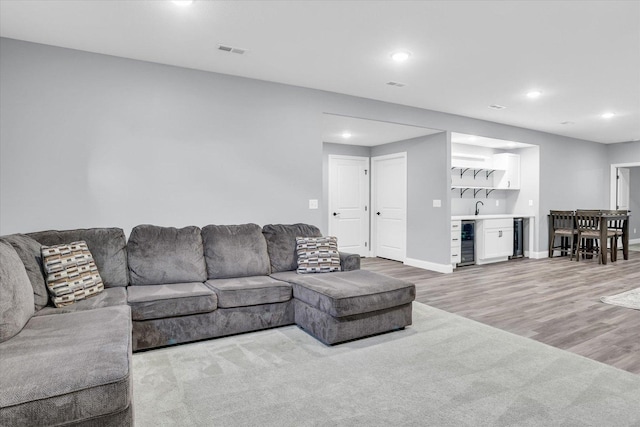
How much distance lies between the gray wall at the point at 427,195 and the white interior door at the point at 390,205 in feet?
0.57

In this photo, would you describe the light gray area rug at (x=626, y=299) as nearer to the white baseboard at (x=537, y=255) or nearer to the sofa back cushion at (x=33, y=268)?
the white baseboard at (x=537, y=255)

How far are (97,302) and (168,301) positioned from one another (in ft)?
1.53

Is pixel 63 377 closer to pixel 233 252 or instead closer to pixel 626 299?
pixel 233 252

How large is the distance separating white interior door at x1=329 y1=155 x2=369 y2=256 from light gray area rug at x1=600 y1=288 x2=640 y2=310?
4108 mm

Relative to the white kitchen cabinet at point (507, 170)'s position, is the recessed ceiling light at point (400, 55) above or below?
above

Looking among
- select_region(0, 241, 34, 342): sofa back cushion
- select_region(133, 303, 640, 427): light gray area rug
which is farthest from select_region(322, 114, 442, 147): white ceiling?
select_region(0, 241, 34, 342): sofa back cushion

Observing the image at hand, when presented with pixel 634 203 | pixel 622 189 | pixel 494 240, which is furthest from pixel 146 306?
pixel 634 203

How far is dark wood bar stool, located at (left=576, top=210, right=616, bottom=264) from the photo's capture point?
6629 mm

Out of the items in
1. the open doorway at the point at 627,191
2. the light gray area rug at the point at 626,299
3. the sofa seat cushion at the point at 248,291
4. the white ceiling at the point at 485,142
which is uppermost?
the white ceiling at the point at 485,142

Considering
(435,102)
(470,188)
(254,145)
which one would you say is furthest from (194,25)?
(470,188)

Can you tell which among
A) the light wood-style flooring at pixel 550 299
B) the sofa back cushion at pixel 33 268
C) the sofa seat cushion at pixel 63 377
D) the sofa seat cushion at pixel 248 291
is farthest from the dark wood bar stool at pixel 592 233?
the sofa back cushion at pixel 33 268

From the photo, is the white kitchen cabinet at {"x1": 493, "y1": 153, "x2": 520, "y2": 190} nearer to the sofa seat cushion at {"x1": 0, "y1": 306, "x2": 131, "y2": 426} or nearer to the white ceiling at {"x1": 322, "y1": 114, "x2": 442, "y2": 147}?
the white ceiling at {"x1": 322, "y1": 114, "x2": 442, "y2": 147}

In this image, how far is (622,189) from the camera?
356 inches

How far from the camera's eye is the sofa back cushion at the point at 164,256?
10.6 ft
